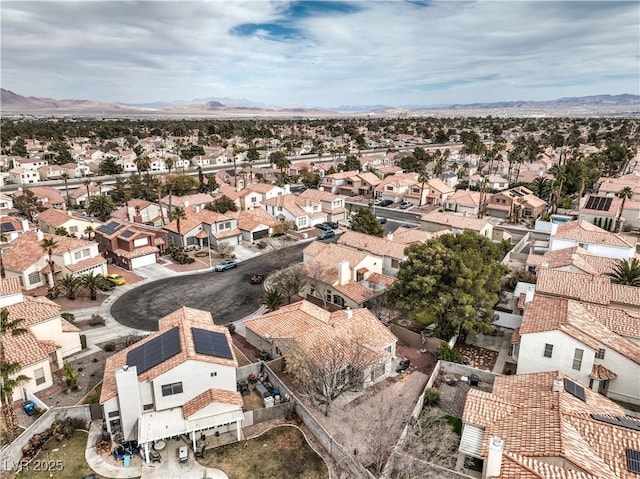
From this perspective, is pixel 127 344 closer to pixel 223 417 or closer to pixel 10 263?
pixel 223 417

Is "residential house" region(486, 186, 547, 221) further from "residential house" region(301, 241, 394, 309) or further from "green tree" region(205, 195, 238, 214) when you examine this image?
"green tree" region(205, 195, 238, 214)

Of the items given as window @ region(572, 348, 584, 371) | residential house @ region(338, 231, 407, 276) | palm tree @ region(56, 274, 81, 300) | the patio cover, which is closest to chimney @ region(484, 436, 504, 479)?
window @ region(572, 348, 584, 371)

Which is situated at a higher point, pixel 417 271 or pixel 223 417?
pixel 417 271

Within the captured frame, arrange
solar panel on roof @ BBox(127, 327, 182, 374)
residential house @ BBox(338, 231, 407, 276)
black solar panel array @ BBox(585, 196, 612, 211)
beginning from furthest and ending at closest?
black solar panel array @ BBox(585, 196, 612, 211) → residential house @ BBox(338, 231, 407, 276) → solar panel on roof @ BBox(127, 327, 182, 374)

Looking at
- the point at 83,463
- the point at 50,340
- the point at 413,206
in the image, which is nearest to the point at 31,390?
the point at 50,340

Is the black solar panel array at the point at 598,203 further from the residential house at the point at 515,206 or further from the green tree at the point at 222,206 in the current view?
the green tree at the point at 222,206
